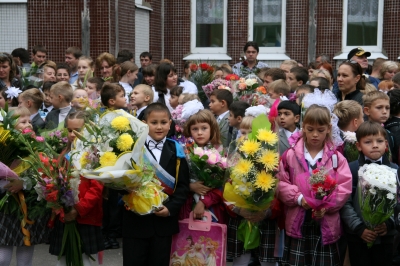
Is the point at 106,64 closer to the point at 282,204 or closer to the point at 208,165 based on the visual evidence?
the point at 208,165

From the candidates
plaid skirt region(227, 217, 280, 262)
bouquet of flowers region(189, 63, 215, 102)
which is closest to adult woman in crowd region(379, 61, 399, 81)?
bouquet of flowers region(189, 63, 215, 102)

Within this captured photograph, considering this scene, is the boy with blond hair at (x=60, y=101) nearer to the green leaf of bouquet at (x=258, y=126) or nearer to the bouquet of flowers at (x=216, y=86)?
the bouquet of flowers at (x=216, y=86)

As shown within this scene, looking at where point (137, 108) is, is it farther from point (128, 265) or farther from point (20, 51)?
point (20, 51)

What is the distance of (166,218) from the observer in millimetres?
5793

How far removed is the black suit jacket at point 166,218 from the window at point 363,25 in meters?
12.8

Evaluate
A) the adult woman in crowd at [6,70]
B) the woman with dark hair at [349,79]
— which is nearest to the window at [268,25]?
the adult woman in crowd at [6,70]

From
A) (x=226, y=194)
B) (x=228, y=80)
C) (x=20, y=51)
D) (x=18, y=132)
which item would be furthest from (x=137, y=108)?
(x=20, y=51)

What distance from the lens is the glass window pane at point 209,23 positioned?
18.8m

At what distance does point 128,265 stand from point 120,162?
105 centimetres

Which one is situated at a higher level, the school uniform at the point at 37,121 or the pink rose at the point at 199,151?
the pink rose at the point at 199,151

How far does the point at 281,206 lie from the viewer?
6008 millimetres

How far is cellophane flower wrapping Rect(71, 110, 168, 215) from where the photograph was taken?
521cm

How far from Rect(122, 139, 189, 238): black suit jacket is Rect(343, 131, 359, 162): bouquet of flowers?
1535 mm

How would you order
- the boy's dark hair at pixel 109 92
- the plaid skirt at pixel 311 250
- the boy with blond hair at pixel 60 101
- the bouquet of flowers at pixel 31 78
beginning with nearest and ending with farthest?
the plaid skirt at pixel 311 250 < the boy's dark hair at pixel 109 92 < the boy with blond hair at pixel 60 101 < the bouquet of flowers at pixel 31 78
